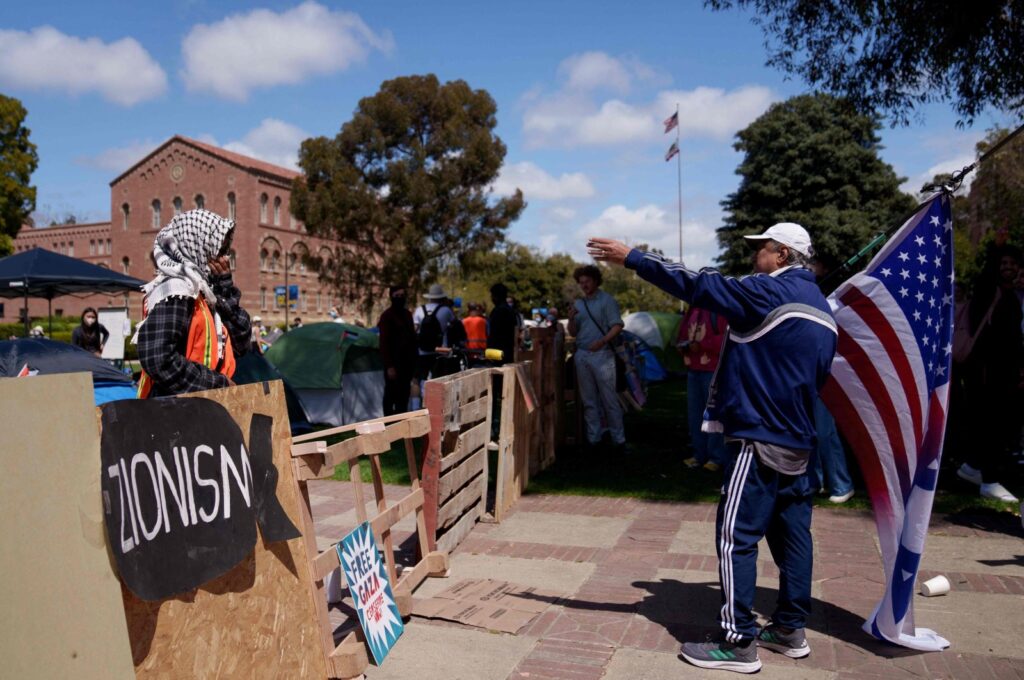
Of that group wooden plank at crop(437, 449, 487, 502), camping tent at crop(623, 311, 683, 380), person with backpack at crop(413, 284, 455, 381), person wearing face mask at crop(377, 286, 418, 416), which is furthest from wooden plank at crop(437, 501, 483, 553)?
camping tent at crop(623, 311, 683, 380)

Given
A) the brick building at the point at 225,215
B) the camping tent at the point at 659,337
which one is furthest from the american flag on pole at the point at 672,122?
the brick building at the point at 225,215

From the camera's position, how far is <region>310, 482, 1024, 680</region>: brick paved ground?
3818mm

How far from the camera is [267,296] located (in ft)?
203

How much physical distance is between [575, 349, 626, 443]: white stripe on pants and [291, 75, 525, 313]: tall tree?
29965 mm

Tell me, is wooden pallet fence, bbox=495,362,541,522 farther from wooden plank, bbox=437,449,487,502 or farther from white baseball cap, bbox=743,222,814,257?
white baseball cap, bbox=743,222,814,257

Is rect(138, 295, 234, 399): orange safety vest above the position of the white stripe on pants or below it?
above

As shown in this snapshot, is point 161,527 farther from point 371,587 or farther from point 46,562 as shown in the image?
point 371,587

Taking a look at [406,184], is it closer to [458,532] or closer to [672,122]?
[672,122]

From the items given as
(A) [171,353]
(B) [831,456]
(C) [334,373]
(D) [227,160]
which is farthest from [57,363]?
(D) [227,160]

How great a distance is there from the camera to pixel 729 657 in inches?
148

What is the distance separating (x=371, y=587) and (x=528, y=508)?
3.04 metres

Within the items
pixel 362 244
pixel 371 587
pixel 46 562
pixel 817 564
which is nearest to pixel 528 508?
pixel 817 564

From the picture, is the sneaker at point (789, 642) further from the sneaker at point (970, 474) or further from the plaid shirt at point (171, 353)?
the sneaker at point (970, 474)

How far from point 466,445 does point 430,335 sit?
5.59 m
